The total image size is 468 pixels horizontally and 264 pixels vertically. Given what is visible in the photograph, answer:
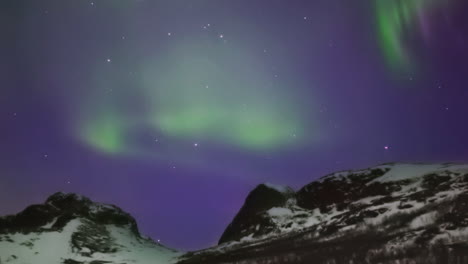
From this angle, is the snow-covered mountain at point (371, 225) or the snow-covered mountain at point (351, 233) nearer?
the snow-covered mountain at point (371, 225)

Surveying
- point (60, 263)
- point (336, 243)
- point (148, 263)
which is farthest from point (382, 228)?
point (60, 263)

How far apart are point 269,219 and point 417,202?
65229 millimetres

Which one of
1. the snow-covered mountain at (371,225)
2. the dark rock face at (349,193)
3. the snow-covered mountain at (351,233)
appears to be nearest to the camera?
the snow-covered mountain at (371,225)

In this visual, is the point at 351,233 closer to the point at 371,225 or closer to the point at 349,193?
the point at 371,225

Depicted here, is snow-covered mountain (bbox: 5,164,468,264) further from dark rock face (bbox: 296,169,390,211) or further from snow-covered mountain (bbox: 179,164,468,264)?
dark rock face (bbox: 296,169,390,211)

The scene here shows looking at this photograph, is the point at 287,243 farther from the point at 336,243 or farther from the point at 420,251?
the point at 420,251

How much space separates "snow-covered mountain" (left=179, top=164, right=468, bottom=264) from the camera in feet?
367

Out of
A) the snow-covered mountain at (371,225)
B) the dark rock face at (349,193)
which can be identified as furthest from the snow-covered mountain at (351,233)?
the dark rock face at (349,193)

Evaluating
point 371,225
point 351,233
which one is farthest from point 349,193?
point 351,233

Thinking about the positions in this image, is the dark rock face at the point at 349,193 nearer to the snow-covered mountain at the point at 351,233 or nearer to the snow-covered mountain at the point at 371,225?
the snow-covered mountain at the point at 371,225

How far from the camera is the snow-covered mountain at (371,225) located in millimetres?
112000

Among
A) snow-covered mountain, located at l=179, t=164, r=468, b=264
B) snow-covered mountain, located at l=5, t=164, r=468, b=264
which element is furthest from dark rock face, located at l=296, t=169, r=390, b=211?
snow-covered mountain, located at l=5, t=164, r=468, b=264

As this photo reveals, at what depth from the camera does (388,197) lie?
531ft

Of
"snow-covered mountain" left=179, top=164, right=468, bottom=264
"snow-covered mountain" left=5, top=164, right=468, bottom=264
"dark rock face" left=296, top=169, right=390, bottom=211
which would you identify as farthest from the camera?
"dark rock face" left=296, top=169, right=390, bottom=211
